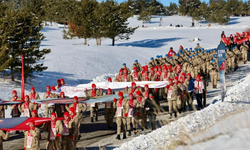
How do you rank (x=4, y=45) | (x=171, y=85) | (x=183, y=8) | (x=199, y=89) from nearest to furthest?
(x=171, y=85)
(x=199, y=89)
(x=4, y=45)
(x=183, y=8)

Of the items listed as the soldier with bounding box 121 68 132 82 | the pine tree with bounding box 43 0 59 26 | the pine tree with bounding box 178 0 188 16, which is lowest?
the soldier with bounding box 121 68 132 82

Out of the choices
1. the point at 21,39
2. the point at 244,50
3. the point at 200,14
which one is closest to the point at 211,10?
the point at 200,14

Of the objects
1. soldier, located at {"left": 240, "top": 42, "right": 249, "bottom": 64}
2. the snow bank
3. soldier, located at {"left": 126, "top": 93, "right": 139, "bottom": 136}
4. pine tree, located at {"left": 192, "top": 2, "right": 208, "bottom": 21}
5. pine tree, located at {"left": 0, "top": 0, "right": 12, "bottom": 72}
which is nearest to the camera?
the snow bank

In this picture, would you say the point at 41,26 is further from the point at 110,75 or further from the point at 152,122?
the point at 152,122

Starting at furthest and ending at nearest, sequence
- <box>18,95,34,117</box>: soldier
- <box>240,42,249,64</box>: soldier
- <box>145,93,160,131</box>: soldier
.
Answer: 1. <box>240,42,249,64</box>: soldier
2. <box>18,95,34,117</box>: soldier
3. <box>145,93,160,131</box>: soldier

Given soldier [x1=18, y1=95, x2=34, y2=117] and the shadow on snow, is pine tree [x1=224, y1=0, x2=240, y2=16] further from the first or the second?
soldier [x1=18, y1=95, x2=34, y2=117]

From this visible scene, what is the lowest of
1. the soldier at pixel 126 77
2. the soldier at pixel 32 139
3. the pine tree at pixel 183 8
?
the soldier at pixel 32 139

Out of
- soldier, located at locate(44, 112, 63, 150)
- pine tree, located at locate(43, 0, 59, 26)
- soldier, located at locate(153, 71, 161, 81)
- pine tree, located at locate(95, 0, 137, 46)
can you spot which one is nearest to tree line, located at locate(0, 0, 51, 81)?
soldier, located at locate(153, 71, 161, 81)

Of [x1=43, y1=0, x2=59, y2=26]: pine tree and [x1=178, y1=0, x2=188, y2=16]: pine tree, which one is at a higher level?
[x1=178, y1=0, x2=188, y2=16]: pine tree

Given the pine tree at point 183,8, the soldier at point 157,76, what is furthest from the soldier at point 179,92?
the pine tree at point 183,8

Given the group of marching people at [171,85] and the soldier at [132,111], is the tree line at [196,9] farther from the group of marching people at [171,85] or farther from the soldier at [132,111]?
the soldier at [132,111]

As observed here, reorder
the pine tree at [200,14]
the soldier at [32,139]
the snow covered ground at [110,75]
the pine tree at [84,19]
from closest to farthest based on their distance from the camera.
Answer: the soldier at [32,139] < the snow covered ground at [110,75] < the pine tree at [84,19] < the pine tree at [200,14]

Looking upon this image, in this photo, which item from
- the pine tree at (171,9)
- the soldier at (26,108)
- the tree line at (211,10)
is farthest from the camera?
the pine tree at (171,9)

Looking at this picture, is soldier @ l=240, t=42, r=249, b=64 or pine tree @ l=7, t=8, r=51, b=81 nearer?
pine tree @ l=7, t=8, r=51, b=81
